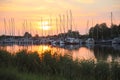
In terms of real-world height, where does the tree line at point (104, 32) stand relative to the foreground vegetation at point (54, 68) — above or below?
above

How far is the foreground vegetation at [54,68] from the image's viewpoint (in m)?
16.1

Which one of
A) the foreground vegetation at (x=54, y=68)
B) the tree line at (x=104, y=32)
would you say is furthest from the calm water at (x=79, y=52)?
the tree line at (x=104, y=32)

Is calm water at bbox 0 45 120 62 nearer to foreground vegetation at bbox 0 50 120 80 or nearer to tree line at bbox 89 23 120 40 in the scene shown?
foreground vegetation at bbox 0 50 120 80

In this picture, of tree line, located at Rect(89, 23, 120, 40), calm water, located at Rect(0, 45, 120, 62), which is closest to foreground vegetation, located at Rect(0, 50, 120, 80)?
calm water, located at Rect(0, 45, 120, 62)

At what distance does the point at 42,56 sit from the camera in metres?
20.6

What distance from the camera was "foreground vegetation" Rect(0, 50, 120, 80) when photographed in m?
16.1

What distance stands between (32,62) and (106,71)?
596 cm

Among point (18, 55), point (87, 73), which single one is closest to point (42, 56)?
point (18, 55)

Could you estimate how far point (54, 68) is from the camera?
19.0m

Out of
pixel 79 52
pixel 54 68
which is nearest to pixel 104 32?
pixel 79 52

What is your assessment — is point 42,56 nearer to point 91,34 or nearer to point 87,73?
point 87,73

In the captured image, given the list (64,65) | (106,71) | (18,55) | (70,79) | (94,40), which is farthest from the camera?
(94,40)

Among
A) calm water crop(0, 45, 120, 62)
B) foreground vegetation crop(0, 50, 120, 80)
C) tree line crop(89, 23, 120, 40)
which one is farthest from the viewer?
tree line crop(89, 23, 120, 40)

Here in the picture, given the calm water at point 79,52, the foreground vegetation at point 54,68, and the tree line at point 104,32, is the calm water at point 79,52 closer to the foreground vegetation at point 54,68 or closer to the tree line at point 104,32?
the foreground vegetation at point 54,68
